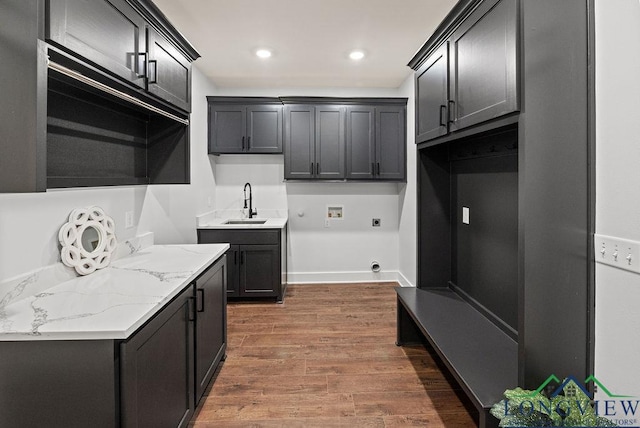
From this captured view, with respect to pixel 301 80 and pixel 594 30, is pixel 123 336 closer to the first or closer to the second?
pixel 594 30

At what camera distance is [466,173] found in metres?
2.67

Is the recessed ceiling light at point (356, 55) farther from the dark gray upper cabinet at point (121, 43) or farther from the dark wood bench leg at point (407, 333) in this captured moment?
the dark wood bench leg at point (407, 333)

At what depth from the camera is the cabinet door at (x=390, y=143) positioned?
4.47m

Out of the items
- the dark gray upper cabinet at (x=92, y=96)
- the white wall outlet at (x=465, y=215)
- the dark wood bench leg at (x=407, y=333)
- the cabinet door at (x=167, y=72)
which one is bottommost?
the dark wood bench leg at (x=407, y=333)

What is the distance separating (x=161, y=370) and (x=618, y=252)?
6.37 feet

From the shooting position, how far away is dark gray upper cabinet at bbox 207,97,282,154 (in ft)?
14.3

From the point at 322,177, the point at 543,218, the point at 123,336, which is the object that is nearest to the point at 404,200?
the point at 322,177

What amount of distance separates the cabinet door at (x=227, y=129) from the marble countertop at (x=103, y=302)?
2.35 meters

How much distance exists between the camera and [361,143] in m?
4.48

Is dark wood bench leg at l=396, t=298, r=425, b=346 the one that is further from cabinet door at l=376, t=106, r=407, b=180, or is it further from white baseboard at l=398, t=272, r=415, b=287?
cabinet door at l=376, t=106, r=407, b=180

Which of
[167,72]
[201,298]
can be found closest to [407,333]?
[201,298]

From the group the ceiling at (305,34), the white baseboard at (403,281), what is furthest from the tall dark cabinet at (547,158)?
Result: the white baseboard at (403,281)

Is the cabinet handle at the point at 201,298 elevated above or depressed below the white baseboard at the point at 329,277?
above

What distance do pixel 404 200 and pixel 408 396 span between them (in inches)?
107
